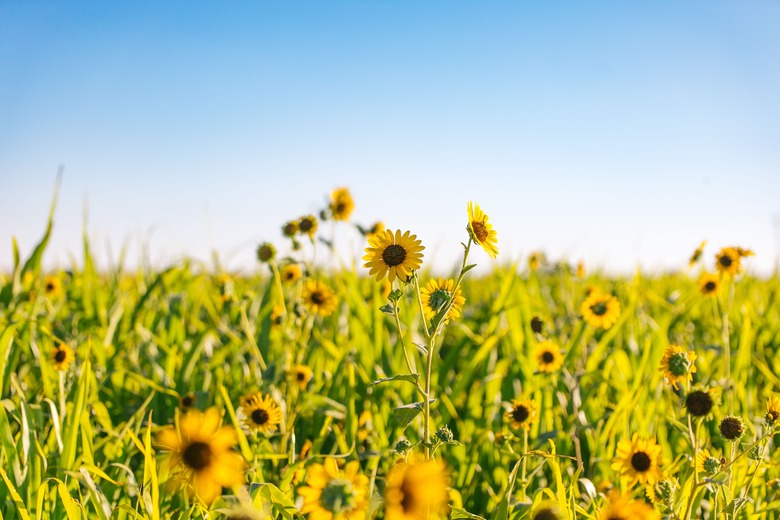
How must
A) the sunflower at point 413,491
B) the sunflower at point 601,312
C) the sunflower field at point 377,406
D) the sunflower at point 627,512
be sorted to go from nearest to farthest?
the sunflower at point 413,491, the sunflower at point 627,512, the sunflower field at point 377,406, the sunflower at point 601,312

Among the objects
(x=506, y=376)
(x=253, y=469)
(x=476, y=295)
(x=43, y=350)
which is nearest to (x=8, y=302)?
(x=43, y=350)

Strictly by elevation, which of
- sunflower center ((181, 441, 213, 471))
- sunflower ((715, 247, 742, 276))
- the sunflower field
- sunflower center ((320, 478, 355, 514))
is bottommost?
the sunflower field

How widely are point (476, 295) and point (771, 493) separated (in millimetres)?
4082

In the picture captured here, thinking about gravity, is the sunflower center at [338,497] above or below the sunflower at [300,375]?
→ above

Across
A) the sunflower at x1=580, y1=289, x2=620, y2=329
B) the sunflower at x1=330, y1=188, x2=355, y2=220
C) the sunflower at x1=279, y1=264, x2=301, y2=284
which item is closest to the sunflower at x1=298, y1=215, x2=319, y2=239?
the sunflower at x1=330, y1=188, x2=355, y2=220

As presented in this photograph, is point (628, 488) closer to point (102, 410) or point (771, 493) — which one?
point (771, 493)

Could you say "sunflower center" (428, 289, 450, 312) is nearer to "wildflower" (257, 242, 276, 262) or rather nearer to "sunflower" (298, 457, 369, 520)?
"sunflower" (298, 457, 369, 520)

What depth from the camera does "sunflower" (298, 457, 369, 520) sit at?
967 mm

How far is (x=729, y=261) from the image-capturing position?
2.76 metres

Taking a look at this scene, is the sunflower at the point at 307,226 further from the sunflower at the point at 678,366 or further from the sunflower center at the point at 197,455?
the sunflower center at the point at 197,455

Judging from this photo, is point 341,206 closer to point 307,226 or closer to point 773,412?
point 307,226

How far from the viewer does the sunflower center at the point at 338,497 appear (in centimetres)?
96

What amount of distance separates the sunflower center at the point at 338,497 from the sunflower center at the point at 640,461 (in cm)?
101

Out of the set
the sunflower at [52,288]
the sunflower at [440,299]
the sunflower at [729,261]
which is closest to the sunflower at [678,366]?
the sunflower at [440,299]
